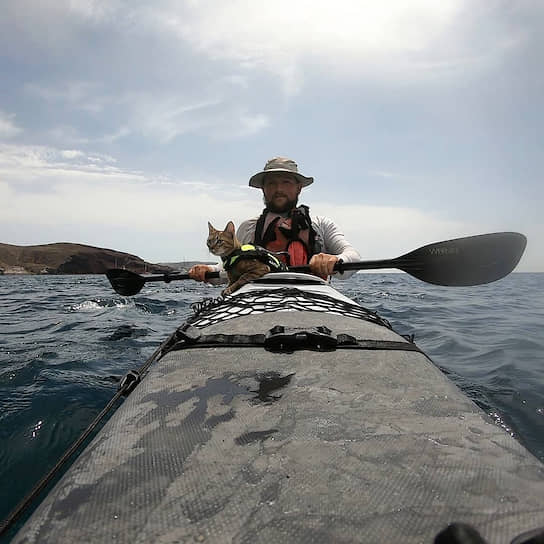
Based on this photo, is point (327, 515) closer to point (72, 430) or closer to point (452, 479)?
point (452, 479)

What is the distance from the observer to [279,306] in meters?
2.20

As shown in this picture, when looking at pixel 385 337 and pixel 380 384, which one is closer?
pixel 380 384

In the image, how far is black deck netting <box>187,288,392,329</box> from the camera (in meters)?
2.13

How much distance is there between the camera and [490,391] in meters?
2.77

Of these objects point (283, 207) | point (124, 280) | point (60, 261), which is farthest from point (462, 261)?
point (60, 261)

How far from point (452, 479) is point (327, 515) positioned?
0.30 m

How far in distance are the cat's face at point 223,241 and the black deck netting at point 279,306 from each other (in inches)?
70.9

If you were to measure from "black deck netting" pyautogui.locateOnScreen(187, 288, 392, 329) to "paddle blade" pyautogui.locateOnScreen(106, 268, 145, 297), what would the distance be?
2.72 m

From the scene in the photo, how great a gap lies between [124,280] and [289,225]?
7.65ft

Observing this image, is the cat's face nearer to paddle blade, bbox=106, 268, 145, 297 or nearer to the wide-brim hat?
the wide-brim hat

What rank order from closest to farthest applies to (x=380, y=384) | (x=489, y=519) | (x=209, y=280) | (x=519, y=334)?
(x=489, y=519)
(x=380, y=384)
(x=209, y=280)
(x=519, y=334)

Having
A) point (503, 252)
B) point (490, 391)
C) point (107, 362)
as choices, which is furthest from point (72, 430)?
point (503, 252)

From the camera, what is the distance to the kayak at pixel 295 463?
0.65 m

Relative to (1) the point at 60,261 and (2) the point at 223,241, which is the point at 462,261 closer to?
(2) the point at 223,241
